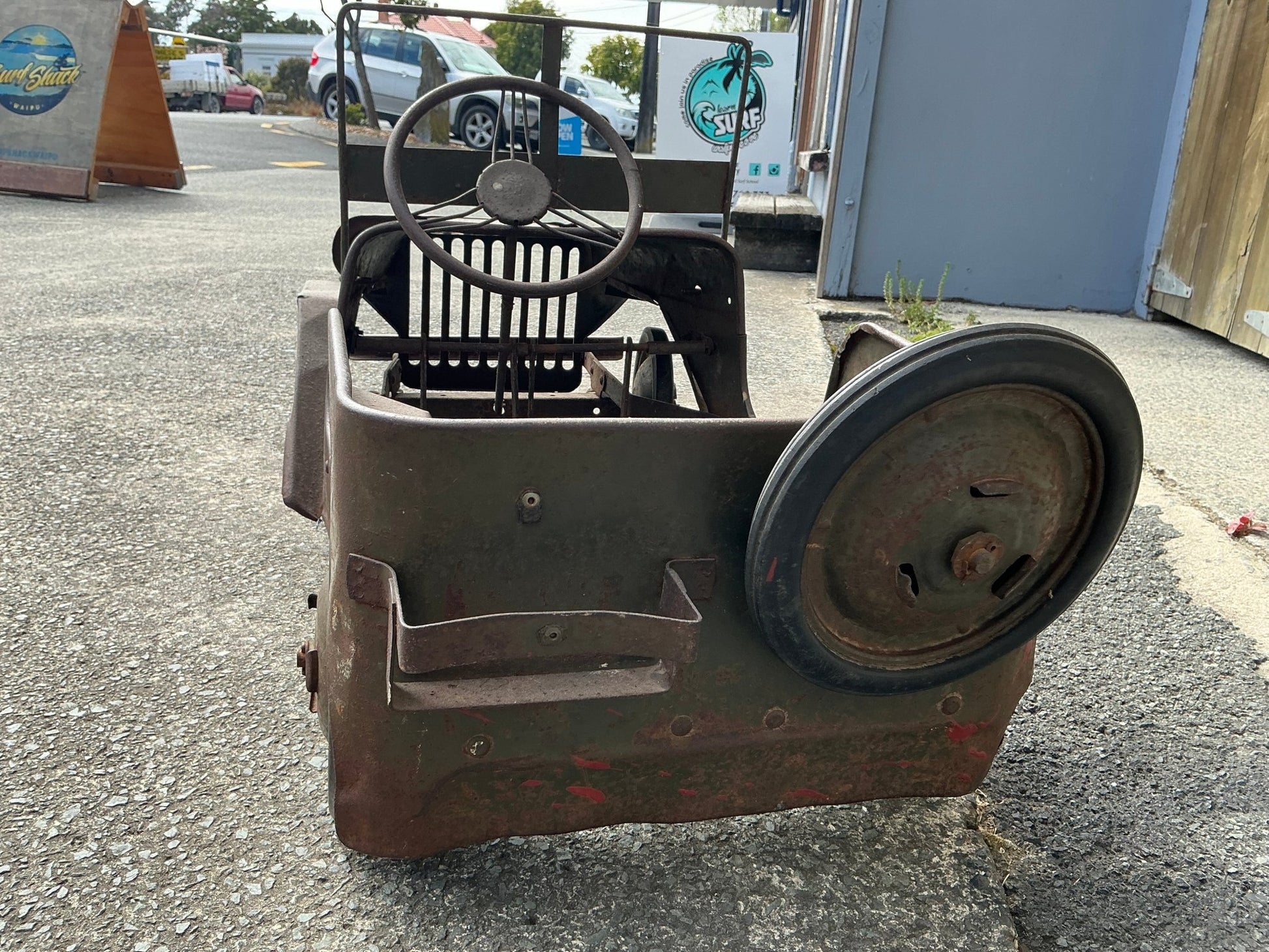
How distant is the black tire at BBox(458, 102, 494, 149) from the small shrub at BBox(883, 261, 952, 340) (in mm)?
11919

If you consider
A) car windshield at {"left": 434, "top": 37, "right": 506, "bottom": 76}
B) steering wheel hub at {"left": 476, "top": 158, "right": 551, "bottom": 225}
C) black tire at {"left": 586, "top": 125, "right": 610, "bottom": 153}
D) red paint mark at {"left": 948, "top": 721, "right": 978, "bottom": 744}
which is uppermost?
car windshield at {"left": 434, "top": 37, "right": 506, "bottom": 76}

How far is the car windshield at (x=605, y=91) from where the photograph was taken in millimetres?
19859

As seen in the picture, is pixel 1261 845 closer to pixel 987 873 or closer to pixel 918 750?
pixel 987 873

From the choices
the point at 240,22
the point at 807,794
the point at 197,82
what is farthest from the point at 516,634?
the point at 240,22

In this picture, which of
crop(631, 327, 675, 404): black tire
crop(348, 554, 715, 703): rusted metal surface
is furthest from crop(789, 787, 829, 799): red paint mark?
crop(631, 327, 675, 404): black tire

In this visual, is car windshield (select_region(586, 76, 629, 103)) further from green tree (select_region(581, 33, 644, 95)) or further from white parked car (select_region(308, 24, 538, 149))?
green tree (select_region(581, 33, 644, 95))

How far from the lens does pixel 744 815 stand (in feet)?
6.19

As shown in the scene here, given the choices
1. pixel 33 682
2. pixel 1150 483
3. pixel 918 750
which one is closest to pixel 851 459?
pixel 918 750

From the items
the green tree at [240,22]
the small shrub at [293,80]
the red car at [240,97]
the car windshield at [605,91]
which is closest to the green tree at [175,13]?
the green tree at [240,22]

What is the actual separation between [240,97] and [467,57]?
2356 centimetres

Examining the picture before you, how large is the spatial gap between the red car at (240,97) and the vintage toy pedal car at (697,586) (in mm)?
40503

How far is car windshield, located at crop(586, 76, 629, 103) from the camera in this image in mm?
19859

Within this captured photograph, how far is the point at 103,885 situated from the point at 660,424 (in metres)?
1.20

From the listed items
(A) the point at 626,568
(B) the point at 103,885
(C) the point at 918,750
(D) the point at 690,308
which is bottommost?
(B) the point at 103,885
